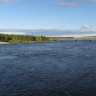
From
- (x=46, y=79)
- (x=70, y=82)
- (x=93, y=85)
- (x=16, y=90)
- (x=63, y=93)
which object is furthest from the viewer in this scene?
(x=46, y=79)

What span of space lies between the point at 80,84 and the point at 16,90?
40.1 ft

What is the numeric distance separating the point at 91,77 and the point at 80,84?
19.3 ft

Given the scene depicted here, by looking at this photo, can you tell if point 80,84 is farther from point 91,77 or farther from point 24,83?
point 24,83

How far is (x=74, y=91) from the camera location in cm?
2548

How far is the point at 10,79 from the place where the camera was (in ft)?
108

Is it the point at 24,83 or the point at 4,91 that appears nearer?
the point at 4,91

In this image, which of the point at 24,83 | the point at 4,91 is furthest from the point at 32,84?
the point at 4,91

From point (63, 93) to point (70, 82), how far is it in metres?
5.92

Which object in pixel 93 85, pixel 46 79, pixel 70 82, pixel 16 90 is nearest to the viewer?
pixel 16 90

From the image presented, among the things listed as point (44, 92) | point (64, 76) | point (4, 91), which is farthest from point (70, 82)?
point (4, 91)

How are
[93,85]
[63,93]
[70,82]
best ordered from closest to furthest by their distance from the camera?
[63,93]
[93,85]
[70,82]

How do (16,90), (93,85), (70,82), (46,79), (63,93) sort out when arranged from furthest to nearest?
(46,79) → (70,82) → (93,85) → (16,90) → (63,93)

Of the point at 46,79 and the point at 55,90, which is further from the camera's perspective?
the point at 46,79

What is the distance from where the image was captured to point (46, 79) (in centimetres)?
3272
